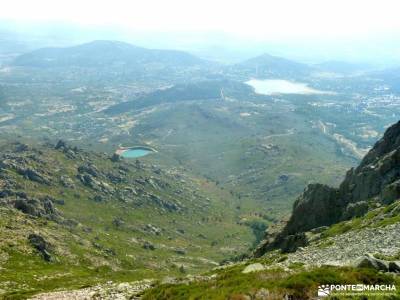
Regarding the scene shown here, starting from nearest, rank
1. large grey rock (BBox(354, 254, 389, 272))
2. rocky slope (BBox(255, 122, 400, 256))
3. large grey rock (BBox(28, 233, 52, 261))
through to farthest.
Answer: large grey rock (BBox(354, 254, 389, 272)) → rocky slope (BBox(255, 122, 400, 256)) → large grey rock (BBox(28, 233, 52, 261))

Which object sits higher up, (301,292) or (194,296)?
(301,292)

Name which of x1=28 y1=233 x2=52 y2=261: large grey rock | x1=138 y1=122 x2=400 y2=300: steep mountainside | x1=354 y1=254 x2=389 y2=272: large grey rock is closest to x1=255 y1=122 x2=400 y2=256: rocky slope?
x1=138 y1=122 x2=400 y2=300: steep mountainside

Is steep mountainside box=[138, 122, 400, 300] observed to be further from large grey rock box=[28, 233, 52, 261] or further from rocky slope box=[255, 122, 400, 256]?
large grey rock box=[28, 233, 52, 261]

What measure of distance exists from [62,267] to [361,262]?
11728 centimetres

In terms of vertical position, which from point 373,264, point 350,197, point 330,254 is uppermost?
point 373,264

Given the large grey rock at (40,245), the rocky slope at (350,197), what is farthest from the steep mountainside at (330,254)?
the large grey rock at (40,245)

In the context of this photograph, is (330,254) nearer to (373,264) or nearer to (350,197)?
(373,264)

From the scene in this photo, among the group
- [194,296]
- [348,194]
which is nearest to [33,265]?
[348,194]

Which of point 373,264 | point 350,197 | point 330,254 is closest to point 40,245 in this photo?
point 350,197

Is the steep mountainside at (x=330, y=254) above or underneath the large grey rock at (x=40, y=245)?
above

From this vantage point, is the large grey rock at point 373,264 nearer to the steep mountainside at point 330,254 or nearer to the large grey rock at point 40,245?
the steep mountainside at point 330,254

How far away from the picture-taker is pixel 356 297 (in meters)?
37.2

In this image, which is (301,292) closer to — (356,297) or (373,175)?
(356,297)

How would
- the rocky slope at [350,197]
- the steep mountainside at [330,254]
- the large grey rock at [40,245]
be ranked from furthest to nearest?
the large grey rock at [40,245]
the rocky slope at [350,197]
the steep mountainside at [330,254]
